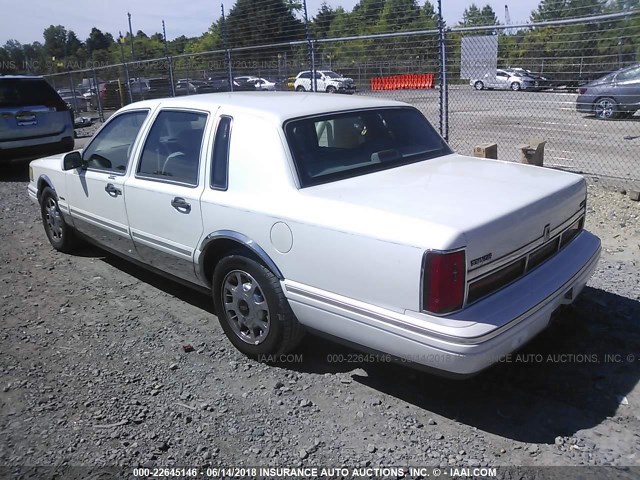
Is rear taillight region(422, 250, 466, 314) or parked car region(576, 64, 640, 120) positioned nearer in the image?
rear taillight region(422, 250, 466, 314)

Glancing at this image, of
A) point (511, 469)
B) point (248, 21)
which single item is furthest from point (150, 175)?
point (248, 21)

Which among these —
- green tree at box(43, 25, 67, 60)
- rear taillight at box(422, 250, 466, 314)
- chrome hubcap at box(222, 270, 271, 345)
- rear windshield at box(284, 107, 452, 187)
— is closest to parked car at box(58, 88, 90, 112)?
rear windshield at box(284, 107, 452, 187)

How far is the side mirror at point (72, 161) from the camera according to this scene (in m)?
5.00

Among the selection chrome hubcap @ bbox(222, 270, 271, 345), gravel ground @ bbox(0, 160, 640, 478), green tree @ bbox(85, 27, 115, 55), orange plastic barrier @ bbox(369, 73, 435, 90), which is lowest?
gravel ground @ bbox(0, 160, 640, 478)

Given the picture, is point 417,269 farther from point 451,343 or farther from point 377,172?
point 377,172

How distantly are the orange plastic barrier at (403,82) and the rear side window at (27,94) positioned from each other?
298 inches

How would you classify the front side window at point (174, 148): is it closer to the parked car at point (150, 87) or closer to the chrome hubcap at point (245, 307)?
the chrome hubcap at point (245, 307)

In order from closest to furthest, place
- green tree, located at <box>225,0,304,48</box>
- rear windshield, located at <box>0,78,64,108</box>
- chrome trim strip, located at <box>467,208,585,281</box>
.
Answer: chrome trim strip, located at <box>467,208,585,281</box> → rear windshield, located at <box>0,78,64,108</box> → green tree, located at <box>225,0,304,48</box>

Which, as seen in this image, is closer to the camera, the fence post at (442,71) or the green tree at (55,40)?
the fence post at (442,71)

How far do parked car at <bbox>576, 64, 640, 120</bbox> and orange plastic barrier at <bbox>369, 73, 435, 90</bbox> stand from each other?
3.59 metres

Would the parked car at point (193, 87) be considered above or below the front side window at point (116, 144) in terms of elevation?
above

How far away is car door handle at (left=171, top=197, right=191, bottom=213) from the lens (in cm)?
385

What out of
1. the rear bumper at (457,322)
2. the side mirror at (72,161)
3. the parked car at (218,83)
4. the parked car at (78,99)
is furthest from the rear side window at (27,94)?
the parked car at (78,99)

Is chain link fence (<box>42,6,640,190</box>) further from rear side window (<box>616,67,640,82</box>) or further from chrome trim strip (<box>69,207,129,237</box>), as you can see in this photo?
chrome trim strip (<box>69,207,129,237</box>)
